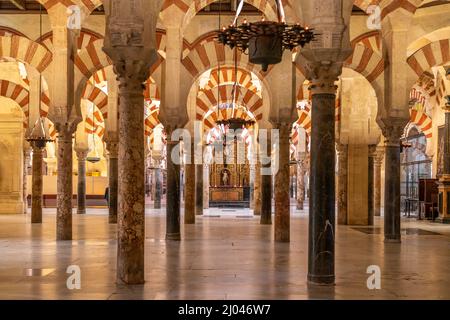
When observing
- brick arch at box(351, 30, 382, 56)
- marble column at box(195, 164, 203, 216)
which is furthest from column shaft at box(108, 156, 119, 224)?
brick arch at box(351, 30, 382, 56)

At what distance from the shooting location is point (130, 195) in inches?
190

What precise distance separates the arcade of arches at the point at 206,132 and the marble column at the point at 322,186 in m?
0.01

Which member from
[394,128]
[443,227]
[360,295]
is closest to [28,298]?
[360,295]

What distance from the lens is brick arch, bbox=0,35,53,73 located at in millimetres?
9828

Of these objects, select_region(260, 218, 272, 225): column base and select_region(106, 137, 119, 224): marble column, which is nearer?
select_region(260, 218, 272, 225): column base

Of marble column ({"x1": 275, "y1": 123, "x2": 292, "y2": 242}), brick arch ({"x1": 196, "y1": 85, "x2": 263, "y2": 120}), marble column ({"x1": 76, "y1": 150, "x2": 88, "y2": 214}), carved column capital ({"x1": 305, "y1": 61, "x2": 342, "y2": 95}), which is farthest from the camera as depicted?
marble column ({"x1": 76, "y1": 150, "x2": 88, "y2": 214})

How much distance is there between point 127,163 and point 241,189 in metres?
14.5

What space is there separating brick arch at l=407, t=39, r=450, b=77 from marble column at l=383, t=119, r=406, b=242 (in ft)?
5.64

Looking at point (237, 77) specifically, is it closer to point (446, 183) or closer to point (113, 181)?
point (113, 181)

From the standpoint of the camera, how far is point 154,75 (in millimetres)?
10773

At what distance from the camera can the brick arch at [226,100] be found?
14164 mm

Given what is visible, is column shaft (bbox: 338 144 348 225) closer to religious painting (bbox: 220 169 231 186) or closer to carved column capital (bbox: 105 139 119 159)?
carved column capital (bbox: 105 139 119 159)

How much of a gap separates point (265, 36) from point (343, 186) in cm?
721
